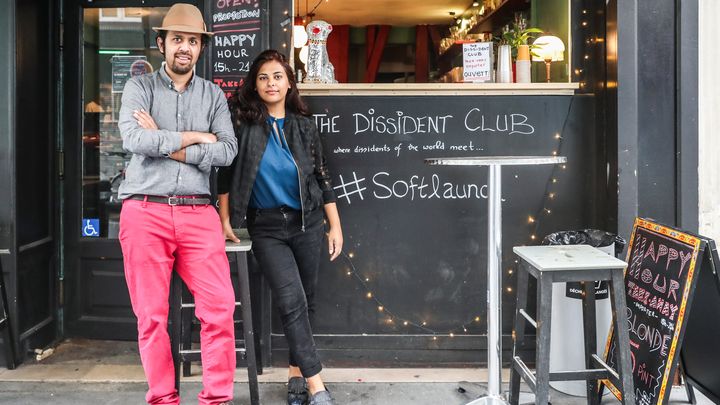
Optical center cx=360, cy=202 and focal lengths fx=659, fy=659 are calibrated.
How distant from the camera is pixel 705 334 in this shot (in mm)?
2797

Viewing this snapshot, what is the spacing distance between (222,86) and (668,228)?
2280 mm

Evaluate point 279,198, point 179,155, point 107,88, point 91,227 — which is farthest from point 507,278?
point 107,88

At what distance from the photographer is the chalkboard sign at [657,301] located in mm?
2586

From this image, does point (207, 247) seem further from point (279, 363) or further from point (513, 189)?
point (513, 189)

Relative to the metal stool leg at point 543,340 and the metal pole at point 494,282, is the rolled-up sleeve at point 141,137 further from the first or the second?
the metal stool leg at point 543,340

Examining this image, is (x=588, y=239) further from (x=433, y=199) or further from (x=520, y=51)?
(x=520, y=51)

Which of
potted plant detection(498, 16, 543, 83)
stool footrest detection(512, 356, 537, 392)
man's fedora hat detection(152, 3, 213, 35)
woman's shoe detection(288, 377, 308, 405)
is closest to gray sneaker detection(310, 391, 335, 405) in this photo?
woman's shoe detection(288, 377, 308, 405)

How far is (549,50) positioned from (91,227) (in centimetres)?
292

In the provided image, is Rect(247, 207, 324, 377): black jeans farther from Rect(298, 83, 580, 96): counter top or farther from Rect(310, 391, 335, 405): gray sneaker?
Rect(298, 83, 580, 96): counter top

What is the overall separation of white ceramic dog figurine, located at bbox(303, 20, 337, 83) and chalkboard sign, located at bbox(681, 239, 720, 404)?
2096mm

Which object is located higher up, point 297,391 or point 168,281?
point 168,281

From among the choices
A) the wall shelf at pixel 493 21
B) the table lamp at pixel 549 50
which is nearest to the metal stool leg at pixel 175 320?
the table lamp at pixel 549 50

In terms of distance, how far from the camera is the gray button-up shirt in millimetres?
2631

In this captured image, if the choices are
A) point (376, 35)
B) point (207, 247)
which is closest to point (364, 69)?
point (376, 35)
